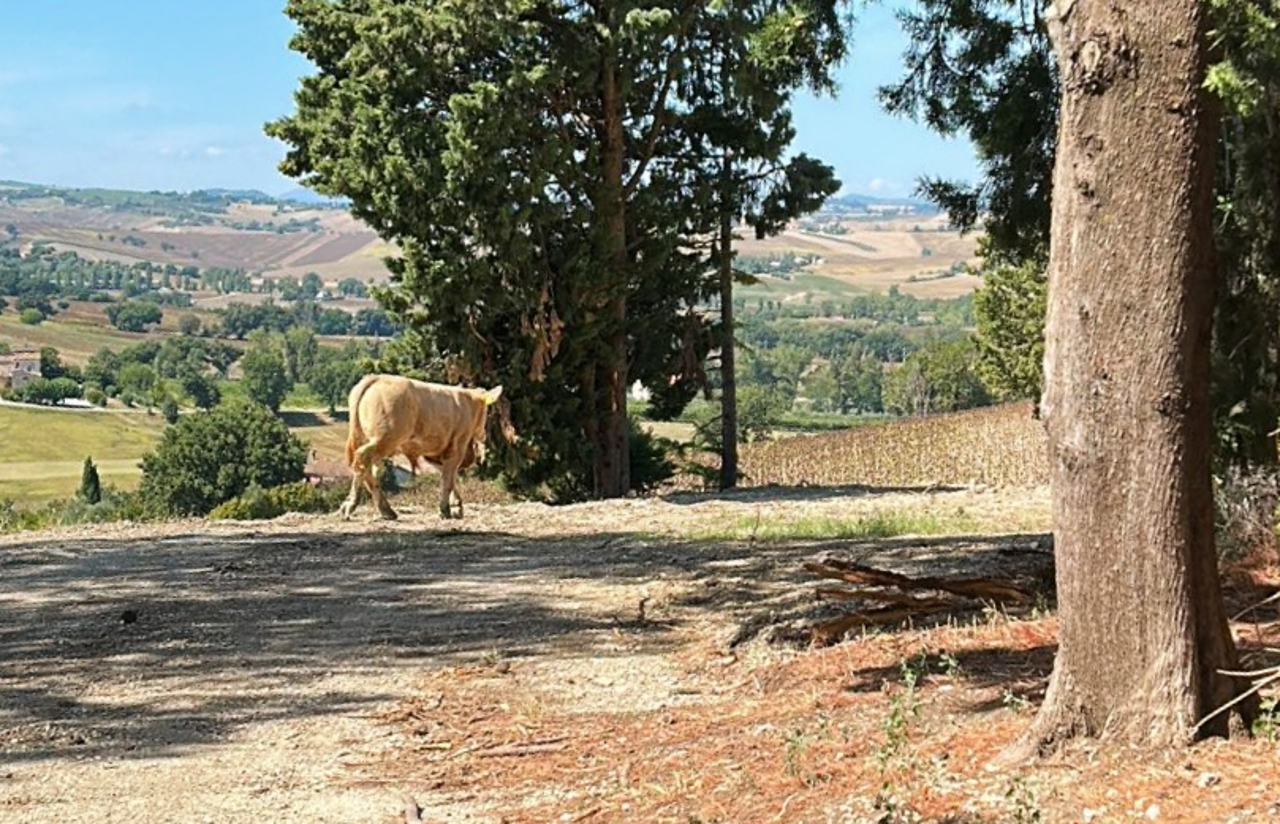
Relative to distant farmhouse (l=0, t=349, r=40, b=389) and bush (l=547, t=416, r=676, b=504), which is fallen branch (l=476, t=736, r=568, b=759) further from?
distant farmhouse (l=0, t=349, r=40, b=389)

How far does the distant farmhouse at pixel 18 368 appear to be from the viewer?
112m

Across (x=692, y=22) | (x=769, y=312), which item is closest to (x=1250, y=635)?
(x=692, y=22)

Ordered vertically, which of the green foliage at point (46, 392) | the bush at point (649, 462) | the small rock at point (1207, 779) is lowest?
the green foliage at point (46, 392)

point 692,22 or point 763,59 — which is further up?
point 692,22

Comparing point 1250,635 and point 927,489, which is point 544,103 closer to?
point 927,489

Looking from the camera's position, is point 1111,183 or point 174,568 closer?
point 1111,183

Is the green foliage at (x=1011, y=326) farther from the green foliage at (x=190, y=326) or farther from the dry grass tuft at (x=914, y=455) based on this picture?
the green foliage at (x=190, y=326)

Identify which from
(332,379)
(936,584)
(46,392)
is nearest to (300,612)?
(936,584)

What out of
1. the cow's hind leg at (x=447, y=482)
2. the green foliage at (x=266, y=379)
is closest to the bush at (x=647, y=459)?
the cow's hind leg at (x=447, y=482)

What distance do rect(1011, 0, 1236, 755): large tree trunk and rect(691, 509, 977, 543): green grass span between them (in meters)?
8.39

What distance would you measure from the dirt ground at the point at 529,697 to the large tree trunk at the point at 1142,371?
0.30m

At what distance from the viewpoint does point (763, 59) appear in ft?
31.7

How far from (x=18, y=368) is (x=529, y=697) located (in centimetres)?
12049

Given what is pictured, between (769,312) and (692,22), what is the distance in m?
171
